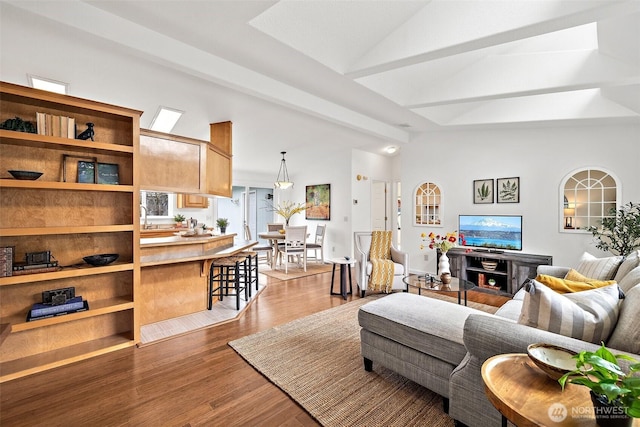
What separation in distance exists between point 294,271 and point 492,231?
3.67 m

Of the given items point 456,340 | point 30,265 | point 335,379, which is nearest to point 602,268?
point 456,340

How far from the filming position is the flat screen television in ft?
15.5

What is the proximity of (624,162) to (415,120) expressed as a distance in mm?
2800

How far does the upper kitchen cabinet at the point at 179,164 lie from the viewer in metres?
3.25

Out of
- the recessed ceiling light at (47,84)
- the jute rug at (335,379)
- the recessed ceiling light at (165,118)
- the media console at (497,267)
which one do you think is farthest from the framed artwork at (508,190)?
the recessed ceiling light at (47,84)

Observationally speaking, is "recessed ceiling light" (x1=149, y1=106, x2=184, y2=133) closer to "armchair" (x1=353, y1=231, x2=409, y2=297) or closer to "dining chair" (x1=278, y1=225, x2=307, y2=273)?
"dining chair" (x1=278, y1=225, x2=307, y2=273)

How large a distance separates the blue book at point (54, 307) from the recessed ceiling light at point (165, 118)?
2638mm

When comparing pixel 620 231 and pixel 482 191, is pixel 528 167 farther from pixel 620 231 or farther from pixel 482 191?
pixel 620 231

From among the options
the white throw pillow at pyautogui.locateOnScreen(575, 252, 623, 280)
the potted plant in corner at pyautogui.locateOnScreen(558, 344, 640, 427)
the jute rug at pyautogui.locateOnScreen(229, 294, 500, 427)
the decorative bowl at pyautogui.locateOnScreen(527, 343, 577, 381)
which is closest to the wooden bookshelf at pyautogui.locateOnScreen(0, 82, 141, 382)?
the jute rug at pyautogui.locateOnScreen(229, 294, 500, 427)

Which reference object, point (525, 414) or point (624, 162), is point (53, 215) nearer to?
point (525, 414)

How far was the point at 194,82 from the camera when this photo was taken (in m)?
3.28

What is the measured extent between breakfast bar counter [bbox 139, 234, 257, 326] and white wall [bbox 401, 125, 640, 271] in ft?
12.9

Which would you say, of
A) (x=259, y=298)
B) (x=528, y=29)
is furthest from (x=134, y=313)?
(x=528, y=29)

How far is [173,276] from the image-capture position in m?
3.41
